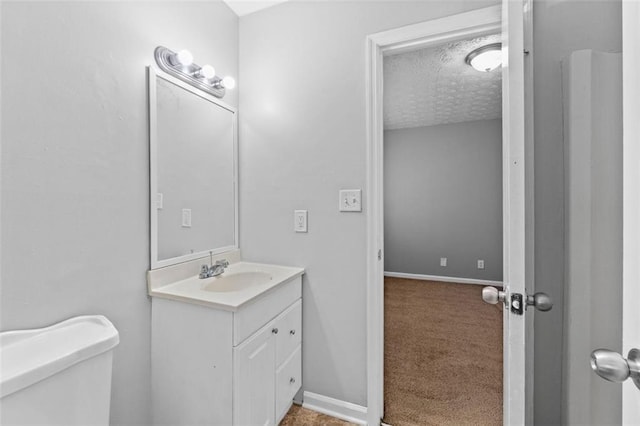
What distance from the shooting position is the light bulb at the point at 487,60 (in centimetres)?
218

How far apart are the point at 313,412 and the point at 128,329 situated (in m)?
1.09

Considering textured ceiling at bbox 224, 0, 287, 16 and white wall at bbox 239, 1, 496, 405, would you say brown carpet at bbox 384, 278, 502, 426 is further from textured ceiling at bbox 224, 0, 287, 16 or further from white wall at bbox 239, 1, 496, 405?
textured ceiling at bbox 224, 0, 287, 16

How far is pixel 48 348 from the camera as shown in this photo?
3.00ft

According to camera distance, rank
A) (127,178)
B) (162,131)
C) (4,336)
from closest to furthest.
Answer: (4,336) < (127,178) < (162,131)

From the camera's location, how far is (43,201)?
1.00m

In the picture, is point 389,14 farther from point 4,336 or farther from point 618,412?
point 4,336

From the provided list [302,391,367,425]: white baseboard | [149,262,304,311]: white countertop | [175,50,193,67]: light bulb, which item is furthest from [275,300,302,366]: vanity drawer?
[175,50,193,67]: light bulb

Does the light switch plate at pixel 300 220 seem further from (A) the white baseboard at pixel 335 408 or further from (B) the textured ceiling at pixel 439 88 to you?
(B) the textured ceiling at pixel 439 88

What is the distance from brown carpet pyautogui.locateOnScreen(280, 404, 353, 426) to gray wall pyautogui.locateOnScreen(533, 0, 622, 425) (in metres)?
0.96

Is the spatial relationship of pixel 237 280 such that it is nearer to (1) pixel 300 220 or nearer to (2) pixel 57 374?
(1) pixel 300 220

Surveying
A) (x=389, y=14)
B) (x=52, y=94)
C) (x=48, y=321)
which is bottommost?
(x=48, y=321)

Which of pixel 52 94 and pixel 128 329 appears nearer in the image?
pixel 52 94

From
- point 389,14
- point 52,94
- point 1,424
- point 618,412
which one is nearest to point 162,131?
point 52,94

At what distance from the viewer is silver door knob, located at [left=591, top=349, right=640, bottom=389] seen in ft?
1.47
